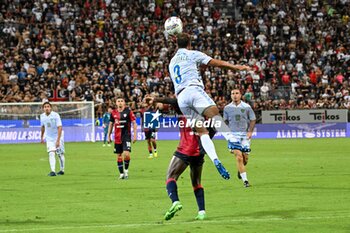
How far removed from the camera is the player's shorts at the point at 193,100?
12008 millimetres

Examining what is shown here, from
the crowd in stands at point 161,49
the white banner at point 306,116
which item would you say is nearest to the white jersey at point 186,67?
the crowd in stands at point 161,49

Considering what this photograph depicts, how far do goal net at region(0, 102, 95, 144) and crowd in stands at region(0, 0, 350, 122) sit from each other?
0.86 metres

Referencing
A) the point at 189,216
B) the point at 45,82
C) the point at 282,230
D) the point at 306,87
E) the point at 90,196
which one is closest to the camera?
the point at 282,230

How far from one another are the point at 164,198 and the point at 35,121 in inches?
1149

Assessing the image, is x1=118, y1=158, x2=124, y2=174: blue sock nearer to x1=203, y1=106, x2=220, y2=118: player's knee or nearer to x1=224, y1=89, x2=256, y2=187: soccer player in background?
x1=224, y1=89, x2=256, y2=187: soccer player in background

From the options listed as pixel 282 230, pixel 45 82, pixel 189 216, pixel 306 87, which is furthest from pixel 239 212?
pixel 306 87

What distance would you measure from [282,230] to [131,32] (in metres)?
40.8

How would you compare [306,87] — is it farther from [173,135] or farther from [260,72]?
[173,135]

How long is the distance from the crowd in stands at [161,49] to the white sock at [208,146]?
103 ft

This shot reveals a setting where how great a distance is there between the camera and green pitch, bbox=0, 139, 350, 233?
11906mm

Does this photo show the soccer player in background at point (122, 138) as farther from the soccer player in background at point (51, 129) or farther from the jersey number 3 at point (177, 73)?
the jersey number 3 at point (177, 73)

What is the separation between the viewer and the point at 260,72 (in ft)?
165

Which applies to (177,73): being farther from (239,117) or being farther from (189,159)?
(239,117)

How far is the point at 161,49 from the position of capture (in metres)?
50.3
